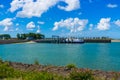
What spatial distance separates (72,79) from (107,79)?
1908mm

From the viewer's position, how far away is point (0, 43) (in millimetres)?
186625

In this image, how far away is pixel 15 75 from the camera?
13.6 metres

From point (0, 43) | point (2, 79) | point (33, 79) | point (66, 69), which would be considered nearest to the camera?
point (33, 79)

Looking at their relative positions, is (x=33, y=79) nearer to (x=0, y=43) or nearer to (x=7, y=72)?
(x=7, y=72)

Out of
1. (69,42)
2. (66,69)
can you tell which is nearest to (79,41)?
(69,42)

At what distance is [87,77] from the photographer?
39.1 ft

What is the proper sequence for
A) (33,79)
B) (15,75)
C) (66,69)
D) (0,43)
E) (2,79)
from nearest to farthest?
(33,79) < (2,79) < (15,75) < (66,69) < (0,43)

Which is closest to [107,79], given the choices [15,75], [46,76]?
[46,76]

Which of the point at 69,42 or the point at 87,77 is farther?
the point at 69,42

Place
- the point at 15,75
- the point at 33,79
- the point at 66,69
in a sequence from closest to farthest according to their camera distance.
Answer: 1. the point at 33,79
2. the point at 15,75
3. the point at 66,69

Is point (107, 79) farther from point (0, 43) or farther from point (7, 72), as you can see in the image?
point (0, 43)

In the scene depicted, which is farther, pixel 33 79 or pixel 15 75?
pixel 15 75

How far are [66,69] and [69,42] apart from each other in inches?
7060

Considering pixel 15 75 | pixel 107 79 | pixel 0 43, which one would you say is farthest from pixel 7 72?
pixel 0 43
